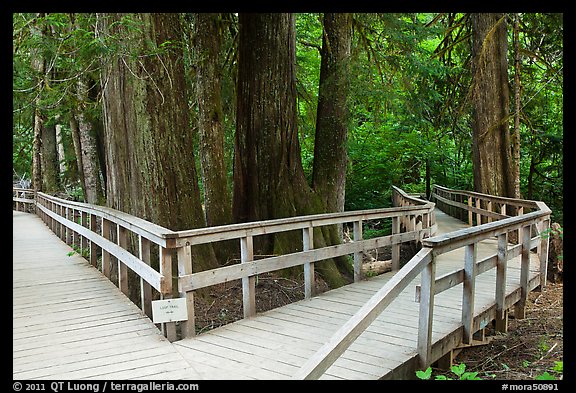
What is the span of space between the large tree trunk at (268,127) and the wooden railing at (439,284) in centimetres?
294

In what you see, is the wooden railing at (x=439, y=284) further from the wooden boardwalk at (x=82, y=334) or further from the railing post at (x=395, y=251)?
the railing post at (x=395, y=251)

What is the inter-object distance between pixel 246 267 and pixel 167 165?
7.43ft

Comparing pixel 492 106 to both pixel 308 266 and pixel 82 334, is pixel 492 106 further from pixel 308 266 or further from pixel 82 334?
pixel 82 334

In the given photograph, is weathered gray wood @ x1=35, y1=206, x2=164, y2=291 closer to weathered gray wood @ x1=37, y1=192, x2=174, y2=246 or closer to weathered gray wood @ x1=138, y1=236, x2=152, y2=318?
weathered gray wood @ x1=138, y1=236, x2=152, y2=318

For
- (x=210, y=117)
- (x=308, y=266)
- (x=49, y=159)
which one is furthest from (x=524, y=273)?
(x=49, y=159)

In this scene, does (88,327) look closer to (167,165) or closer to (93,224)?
(167,165)

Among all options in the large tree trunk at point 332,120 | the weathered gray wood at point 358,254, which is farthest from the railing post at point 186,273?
the large tree trunk at point 332,120

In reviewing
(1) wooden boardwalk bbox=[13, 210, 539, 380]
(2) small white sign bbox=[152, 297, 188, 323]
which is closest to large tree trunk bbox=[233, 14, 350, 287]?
(1) wooden boardwalk bbox=[13, 210, 539, 380]

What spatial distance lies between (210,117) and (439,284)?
6.01 metres

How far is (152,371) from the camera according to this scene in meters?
4.02

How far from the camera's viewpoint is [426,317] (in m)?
4.48
